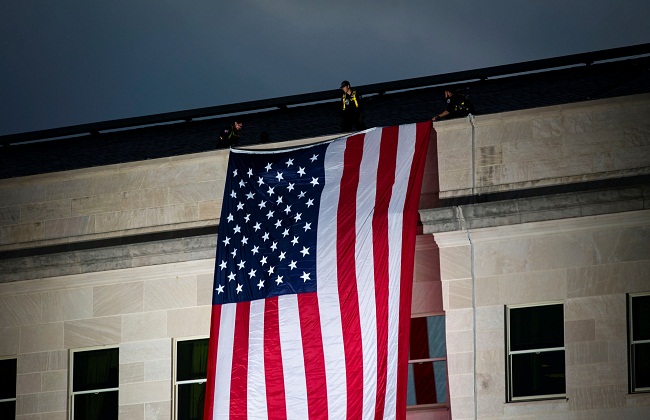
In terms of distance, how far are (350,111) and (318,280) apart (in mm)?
5080

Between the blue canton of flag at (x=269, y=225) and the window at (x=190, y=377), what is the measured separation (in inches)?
72.7

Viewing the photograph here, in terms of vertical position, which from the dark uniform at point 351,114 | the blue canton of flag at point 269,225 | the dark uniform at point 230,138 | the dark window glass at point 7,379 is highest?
the dark uniform at point 351,114

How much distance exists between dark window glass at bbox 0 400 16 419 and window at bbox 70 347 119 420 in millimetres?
1450

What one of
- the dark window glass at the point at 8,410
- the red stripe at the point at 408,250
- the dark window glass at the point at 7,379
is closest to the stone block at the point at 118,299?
the dark window glass at the point at 7,379

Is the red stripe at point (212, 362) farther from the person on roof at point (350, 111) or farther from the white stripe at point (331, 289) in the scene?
the person on roof at point (350, 111)

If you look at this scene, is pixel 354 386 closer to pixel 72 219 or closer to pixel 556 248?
pixel 556 248

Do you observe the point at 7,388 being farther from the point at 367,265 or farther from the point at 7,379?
the point at 367,265

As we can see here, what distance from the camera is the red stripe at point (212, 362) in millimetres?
37125

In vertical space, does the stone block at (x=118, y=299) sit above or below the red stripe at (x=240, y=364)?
above

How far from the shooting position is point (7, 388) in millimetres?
41031

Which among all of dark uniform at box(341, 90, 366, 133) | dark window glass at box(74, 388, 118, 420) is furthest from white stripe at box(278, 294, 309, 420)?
dark uniform at box(341, 90, 366, 133)

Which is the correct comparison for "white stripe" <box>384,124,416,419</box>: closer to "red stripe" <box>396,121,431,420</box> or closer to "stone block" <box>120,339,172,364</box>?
"red stripe" <box>396,121,431,420</box>

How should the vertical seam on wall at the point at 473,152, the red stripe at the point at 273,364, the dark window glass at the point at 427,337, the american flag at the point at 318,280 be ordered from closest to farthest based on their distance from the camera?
the american flag at the point at 318,280, the red stripe at the point at 273,364, the dark window glass at the point at 427,337, the vertical seam on wall at the point at 473,152

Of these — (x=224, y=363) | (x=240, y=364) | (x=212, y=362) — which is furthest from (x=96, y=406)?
(x=240, y=364)
